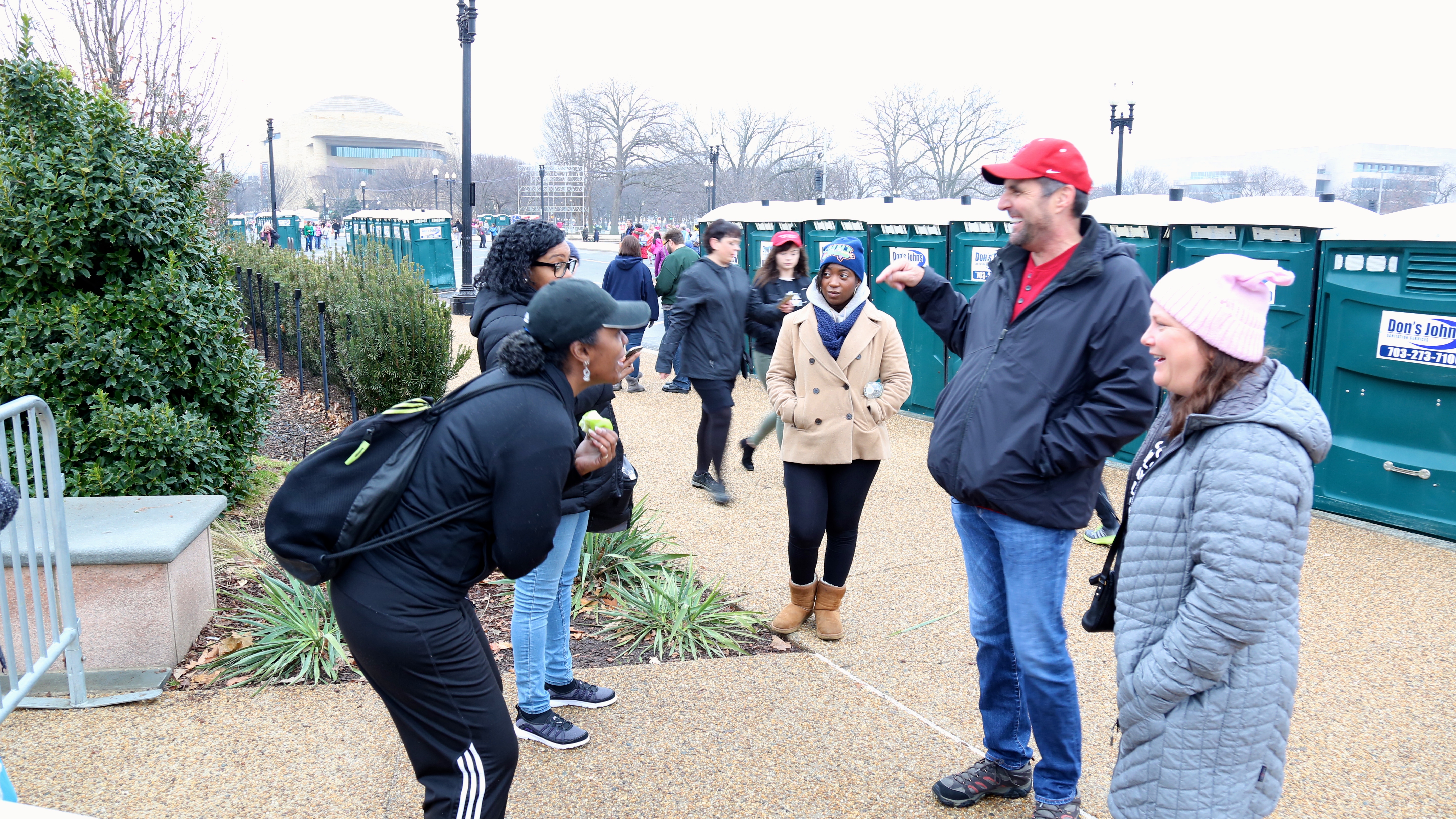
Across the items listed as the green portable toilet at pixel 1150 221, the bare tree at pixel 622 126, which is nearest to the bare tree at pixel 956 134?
the bare tree at pixel 622 126

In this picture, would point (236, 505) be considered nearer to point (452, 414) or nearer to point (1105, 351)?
point (452, 414)

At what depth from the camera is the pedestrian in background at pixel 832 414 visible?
4465 mm

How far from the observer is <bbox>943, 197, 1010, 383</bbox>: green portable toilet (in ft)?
29.5

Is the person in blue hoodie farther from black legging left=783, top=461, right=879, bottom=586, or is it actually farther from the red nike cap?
the red nike cap

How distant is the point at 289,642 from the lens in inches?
169

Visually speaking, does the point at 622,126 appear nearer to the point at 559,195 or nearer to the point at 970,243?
the point at 559,195

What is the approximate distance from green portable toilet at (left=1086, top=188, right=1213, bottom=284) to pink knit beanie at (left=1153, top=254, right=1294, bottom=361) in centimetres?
561

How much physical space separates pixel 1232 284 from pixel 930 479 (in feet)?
18.3

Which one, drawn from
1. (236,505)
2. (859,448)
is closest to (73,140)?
(236,505)

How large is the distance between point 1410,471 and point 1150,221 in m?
2.45

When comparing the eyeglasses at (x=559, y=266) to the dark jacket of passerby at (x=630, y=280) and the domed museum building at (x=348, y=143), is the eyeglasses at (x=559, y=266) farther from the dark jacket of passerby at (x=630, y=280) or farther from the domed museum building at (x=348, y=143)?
the domed museum building at (x=348, y=143)

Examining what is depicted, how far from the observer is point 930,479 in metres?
7.61

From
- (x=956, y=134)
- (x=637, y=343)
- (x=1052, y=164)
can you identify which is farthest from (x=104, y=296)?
(x=956, y=134)

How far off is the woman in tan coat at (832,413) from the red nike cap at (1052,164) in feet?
5.17
